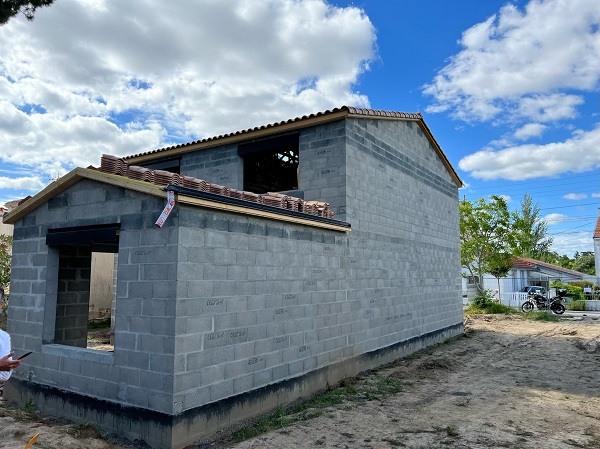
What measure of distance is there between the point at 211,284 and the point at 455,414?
4.37m

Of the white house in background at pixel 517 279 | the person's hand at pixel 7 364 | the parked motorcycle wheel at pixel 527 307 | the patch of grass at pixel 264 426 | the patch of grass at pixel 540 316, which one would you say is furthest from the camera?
the white house in background at pixel 517 279

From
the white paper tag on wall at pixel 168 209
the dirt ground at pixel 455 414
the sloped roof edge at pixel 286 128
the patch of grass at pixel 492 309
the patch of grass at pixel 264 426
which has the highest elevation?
the sloped roof edge at pixel 286 128

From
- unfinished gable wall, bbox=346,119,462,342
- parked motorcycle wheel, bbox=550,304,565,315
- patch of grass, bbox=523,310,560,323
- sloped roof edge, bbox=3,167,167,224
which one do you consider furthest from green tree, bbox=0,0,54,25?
parked motorcycle wheel, bbox=550,304,565,315

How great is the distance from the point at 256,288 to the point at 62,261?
3.62m

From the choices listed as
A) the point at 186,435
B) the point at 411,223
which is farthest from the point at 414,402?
the point at 411,223

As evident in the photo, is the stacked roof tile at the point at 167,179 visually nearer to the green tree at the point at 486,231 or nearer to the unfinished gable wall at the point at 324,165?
the unfinished gable wall at the point at 324,165

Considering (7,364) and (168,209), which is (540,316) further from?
(7,364)

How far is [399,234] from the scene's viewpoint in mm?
11742

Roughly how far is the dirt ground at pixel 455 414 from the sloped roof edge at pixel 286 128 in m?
5.63

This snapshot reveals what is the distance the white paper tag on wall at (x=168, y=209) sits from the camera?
17.7 feet

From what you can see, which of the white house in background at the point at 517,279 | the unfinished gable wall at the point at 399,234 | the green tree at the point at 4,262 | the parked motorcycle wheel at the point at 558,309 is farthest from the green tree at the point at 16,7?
the white house in background at the point at 517,279

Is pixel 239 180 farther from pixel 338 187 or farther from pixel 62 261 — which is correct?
pixel 62 261

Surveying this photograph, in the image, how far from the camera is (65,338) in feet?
25.2

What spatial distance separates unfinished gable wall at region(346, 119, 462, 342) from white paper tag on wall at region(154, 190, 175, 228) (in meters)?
4.62
